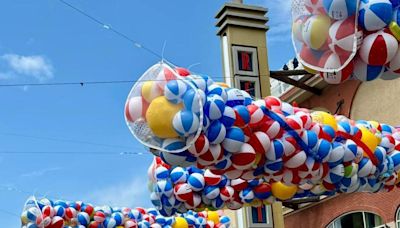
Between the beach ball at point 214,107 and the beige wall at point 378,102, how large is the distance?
10442 mm

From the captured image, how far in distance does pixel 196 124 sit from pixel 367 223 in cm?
1175

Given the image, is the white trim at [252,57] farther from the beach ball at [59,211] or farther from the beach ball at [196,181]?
the beach ball at [196,181]

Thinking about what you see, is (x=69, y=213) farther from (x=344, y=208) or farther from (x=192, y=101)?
(x=344, y=208)

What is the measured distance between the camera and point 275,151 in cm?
840

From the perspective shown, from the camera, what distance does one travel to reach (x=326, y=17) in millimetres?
7258

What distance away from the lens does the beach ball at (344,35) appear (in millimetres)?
7152

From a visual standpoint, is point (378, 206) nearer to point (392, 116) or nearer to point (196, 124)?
point (392, 116)

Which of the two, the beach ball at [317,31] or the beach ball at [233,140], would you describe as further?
the beach ball at [233,140]

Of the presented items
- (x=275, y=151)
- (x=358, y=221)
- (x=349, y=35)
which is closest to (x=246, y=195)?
(x=275, y=151)

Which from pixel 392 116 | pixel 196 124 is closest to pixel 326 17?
pixel 196 124

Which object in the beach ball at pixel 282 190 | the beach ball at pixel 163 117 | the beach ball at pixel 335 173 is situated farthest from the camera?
the beach ball at pixel 282 190

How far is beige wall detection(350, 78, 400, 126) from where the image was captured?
17531mm

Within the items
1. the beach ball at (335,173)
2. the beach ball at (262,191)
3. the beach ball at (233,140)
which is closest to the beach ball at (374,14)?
the beach ball at (233,140)

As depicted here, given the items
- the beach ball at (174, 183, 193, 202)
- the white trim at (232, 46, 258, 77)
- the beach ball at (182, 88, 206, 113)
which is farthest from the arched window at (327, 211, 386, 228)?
the beach ball at (182, 88, 206, 113)
